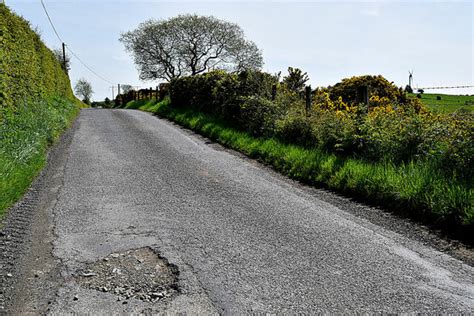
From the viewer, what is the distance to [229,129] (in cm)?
Result: 1416

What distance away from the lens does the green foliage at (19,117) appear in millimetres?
6969

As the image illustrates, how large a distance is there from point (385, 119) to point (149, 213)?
5.19 metres

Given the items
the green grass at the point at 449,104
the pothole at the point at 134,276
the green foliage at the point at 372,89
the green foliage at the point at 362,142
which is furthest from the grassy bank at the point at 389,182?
the green foliage at the point at 372,89

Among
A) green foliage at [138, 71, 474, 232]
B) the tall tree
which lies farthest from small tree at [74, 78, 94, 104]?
green foliage at [138, 71, 474, 232]

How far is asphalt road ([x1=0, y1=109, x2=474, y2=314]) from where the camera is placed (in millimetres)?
3531

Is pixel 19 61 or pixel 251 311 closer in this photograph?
pixel 251 311

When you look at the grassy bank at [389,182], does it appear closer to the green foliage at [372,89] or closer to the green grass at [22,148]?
the green foliage at [372,89]

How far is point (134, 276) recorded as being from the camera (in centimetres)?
400

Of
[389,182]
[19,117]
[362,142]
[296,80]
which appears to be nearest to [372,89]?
[296,80]

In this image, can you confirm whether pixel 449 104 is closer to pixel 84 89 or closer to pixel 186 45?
pixel 186 45

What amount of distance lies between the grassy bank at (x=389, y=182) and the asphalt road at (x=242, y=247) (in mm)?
581

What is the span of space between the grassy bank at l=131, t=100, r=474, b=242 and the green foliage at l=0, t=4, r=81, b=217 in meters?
5.23

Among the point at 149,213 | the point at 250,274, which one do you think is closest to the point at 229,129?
the point at 149,213

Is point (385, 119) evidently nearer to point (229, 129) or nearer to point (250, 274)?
point (250, 274)
